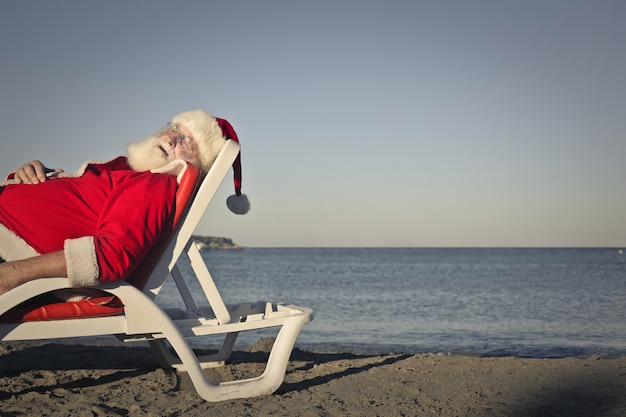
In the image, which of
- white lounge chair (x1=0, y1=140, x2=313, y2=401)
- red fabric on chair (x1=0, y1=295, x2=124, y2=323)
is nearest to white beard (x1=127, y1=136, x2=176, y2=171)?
white lounge chair (x1=0, y1=140, x2=313, y2=401)

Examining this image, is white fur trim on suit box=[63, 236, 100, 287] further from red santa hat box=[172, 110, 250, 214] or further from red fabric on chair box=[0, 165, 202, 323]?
red santa hat box=[172, 110, 250, 214]

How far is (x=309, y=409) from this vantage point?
11.6 ft

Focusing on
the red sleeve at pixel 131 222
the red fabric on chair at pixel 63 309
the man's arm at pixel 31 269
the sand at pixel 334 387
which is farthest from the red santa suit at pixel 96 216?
the sand at pixel 334 387

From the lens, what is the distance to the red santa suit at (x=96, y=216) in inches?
123

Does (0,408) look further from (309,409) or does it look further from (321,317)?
(321,317)

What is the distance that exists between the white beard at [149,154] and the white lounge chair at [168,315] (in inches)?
12.9

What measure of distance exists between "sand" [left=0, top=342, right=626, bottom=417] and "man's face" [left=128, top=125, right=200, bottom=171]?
143 centimetres

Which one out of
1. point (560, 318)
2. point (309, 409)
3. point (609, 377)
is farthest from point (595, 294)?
point (309, 409)

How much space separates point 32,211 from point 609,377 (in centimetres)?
404

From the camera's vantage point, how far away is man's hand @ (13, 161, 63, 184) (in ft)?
11.8

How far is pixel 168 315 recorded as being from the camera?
3600 millimetres

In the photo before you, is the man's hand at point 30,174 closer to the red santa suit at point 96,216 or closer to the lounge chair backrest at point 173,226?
the red santa suit at point 96,216

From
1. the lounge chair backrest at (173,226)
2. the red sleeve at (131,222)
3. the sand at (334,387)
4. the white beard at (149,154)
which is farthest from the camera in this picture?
the white beard at (149,154)

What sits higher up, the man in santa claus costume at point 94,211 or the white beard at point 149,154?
the white beard at point 149,154
